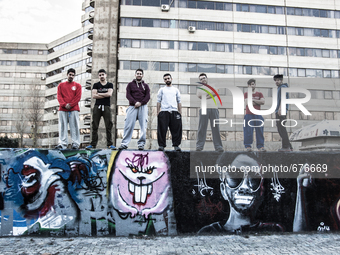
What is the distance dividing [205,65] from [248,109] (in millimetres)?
23838

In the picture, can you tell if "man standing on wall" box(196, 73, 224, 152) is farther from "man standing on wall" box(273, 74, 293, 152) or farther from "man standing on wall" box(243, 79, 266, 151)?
"man standing on wall" box(273, 74, 293, 152)

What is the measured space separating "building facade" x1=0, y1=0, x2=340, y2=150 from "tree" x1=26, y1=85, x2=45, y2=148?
60.0 ft

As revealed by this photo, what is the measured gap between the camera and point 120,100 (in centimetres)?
2775

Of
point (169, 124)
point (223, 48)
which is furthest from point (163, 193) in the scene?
point (223, 48)

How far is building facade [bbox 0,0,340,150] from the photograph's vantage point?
28.0 meters

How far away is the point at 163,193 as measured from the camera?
5441 mm

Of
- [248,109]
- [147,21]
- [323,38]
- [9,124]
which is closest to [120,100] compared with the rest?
[147,21]

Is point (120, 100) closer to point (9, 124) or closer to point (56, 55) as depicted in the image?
point (56, 55)

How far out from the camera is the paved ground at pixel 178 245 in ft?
14.6

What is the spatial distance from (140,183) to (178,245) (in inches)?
57.2

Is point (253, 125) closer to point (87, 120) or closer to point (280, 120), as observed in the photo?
point (280, 120)

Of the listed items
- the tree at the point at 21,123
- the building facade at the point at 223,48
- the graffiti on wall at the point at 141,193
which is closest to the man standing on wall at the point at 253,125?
the graffiti on wall at the point at 141,193

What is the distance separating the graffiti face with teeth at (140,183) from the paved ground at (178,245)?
24.9 inches

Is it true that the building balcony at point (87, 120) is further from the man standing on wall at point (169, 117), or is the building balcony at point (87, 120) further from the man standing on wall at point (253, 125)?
the man standing on wall at point (253, 125)
